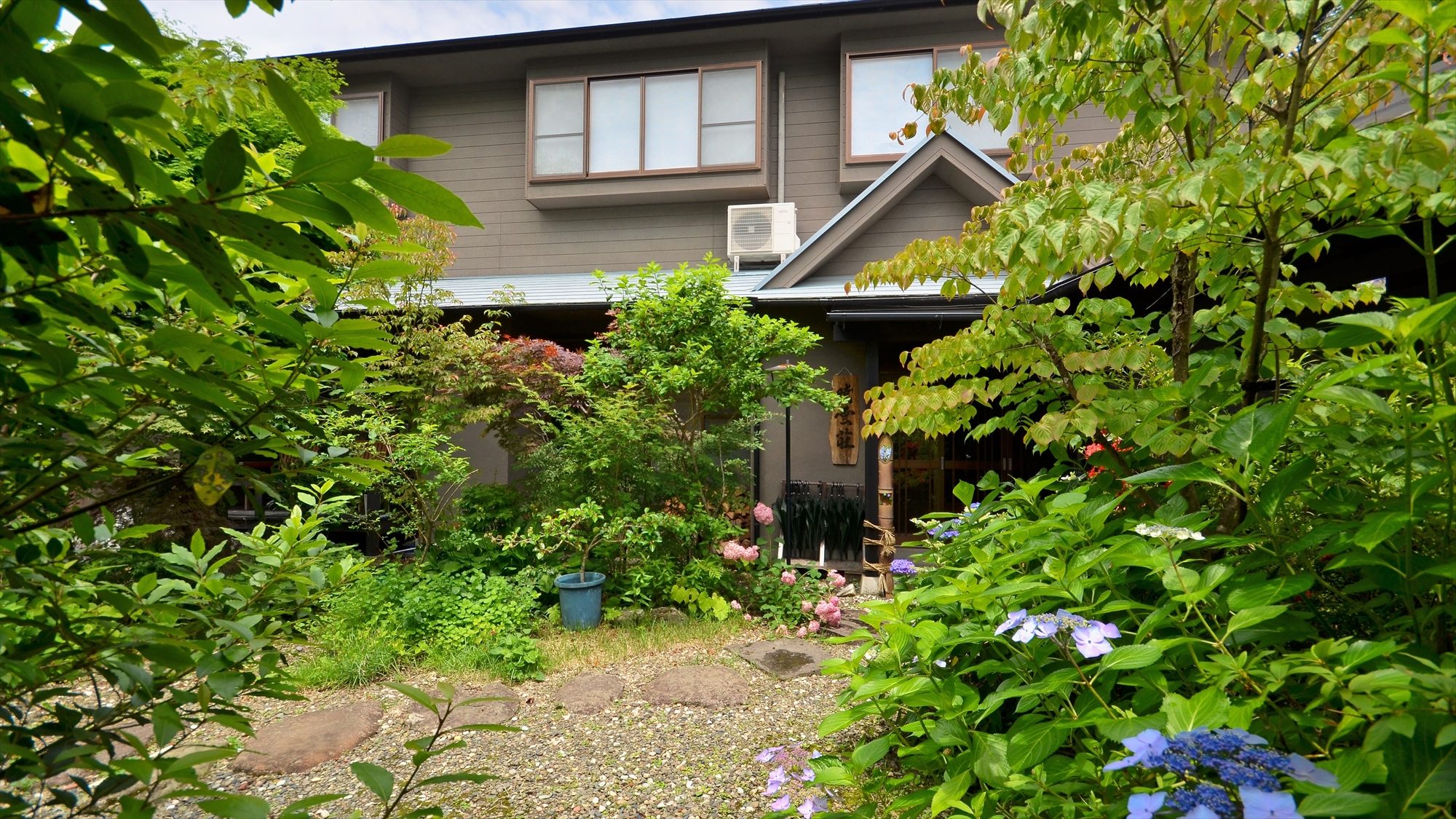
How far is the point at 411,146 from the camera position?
2.01 ft

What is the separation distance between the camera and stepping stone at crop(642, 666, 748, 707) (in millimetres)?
3910

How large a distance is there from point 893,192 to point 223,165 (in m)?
7.11

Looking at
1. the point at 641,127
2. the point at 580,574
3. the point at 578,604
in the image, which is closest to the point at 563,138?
the point at 641,127

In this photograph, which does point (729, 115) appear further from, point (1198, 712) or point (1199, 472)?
point (1198, 712)

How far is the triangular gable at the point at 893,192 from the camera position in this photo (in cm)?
691

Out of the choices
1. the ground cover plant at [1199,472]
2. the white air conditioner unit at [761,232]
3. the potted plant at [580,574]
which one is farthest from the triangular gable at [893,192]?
the ground cover plant at [1199,472]

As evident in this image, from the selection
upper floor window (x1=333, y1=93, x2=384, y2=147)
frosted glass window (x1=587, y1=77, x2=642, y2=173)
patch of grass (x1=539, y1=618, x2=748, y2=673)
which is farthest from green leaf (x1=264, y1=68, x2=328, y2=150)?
upper floor window (x1=333, y1=93, x2=384, y2=147)

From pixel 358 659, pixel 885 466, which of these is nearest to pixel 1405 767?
pixel 358 659

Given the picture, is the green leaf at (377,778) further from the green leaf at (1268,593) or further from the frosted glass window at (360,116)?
the frosted glass window at (360,116)

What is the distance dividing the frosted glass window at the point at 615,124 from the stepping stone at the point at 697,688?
689cm

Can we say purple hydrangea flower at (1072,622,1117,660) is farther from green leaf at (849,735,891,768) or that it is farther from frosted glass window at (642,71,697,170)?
frosted glass window at (642,71,697,170)

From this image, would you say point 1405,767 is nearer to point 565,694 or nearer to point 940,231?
point 565,694

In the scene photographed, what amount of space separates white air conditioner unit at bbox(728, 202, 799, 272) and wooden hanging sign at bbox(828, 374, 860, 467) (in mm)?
2192

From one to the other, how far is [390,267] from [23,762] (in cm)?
65
